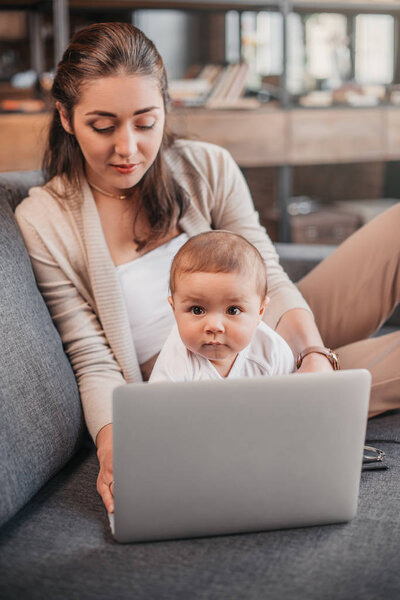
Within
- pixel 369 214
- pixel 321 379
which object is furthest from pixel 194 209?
pixel 369 214

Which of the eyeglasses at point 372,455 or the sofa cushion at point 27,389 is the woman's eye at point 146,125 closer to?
the sofa cushion at point 27,389

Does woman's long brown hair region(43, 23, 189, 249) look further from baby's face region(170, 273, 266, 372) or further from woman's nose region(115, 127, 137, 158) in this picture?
baby's face region(170, 273, 266, 372)

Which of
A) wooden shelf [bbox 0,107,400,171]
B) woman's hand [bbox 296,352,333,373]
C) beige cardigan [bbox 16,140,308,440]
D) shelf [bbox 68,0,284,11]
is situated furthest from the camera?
shelf [bbox 68,0,284,11]

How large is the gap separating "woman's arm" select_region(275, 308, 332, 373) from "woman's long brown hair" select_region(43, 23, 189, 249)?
1.12 ft

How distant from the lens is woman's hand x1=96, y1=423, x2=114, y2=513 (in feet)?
3.50

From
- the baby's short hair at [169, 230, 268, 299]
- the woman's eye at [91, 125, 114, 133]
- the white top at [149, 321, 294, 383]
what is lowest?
the white top at [149, 321, 294, 383]

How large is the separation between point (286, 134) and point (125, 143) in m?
2.32

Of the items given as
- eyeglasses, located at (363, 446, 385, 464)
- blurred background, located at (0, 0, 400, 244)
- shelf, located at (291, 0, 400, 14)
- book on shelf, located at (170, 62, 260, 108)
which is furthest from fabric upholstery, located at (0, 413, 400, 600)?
shelf, located at (291, 0, 400, 14)

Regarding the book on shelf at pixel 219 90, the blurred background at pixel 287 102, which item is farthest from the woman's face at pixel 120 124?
the book on shelf at pixel 219 90

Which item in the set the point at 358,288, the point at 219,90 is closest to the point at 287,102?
the point at 219,90

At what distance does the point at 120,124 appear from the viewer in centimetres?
132

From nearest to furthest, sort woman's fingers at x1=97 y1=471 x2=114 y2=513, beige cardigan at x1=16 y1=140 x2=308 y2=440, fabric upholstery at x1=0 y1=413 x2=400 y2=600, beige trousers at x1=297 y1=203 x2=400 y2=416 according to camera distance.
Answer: fabric upholstery at x1=0 y1=413 x2=400 y2=600
woman's fingers at x1=97 y1=471 x2=114 y2=513
beige cardigan at x1=16 y1=140 x2=308 y2=440
beige trousers at x1=297 y1=203 x2=400 y2=416

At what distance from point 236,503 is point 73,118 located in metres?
0.83

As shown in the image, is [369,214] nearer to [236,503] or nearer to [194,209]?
[194,209]
